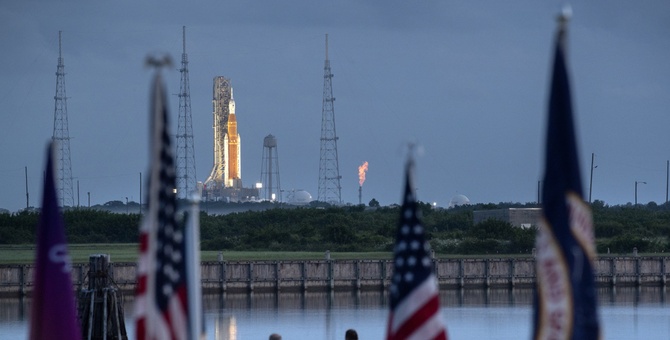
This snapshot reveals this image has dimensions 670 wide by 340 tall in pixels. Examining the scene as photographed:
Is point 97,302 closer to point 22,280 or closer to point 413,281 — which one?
point 413,281

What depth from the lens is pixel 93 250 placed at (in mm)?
99562

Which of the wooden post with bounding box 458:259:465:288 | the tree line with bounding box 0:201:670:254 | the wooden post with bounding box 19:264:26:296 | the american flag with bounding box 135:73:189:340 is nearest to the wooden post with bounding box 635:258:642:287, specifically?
the wooden post with bounding box 458:259:465:288

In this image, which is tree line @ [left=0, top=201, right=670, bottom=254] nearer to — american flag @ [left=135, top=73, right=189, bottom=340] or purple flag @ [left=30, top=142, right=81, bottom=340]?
purple flag @ [left=30, top=142, right=81, bottom=340]

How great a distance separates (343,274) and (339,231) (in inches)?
1084

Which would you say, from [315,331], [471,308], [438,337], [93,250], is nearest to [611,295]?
[471,308]

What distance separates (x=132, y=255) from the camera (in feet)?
296

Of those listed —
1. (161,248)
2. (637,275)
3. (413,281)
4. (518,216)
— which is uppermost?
(518,216)

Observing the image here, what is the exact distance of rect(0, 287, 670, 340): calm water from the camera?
2301 inches

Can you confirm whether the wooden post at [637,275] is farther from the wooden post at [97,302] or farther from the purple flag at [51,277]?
the purple flag at [51,277]

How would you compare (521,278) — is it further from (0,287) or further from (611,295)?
(0,287)

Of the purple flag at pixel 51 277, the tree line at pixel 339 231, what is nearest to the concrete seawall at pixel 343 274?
the tree line at pixel 339 231

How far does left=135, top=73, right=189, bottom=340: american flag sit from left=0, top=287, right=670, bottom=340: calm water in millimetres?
44245

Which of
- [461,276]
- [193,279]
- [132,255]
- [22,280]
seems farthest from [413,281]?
[132,255]

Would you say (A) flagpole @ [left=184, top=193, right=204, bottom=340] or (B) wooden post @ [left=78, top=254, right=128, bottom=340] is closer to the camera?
(A) flagpole @ [left=184, top=193, right=204, bottom=340]
